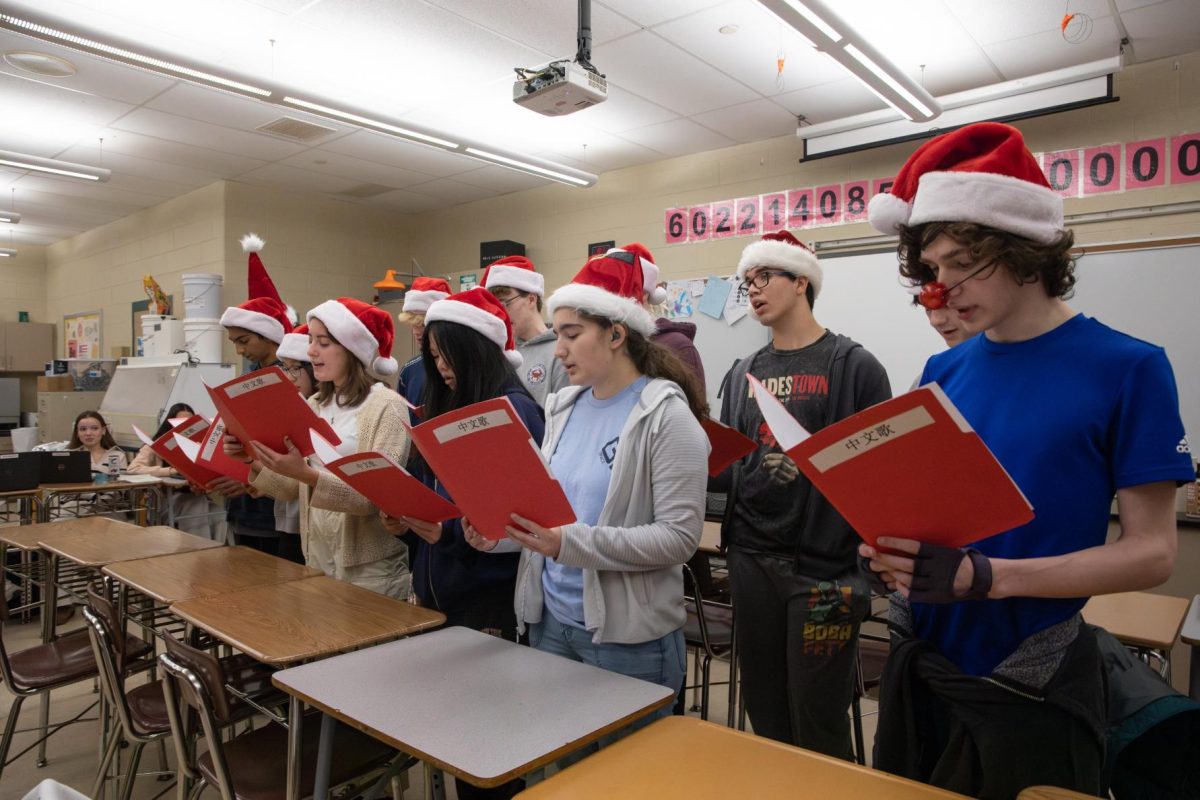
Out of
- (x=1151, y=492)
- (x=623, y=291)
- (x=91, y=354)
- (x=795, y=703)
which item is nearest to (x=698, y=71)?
(x=623, y=291)

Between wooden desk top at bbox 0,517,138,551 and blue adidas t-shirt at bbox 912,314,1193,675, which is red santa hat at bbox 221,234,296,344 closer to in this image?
wooden desk top at bbox 0,517,138,551

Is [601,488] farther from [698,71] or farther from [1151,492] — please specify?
[698,71]

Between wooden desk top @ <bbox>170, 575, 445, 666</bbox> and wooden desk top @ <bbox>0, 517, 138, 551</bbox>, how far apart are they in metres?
1.32

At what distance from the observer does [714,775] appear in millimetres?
987

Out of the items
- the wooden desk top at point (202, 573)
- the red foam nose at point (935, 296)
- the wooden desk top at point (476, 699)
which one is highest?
the red foam nose at point (935, 296)

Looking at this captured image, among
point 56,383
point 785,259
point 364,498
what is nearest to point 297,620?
point 364,498

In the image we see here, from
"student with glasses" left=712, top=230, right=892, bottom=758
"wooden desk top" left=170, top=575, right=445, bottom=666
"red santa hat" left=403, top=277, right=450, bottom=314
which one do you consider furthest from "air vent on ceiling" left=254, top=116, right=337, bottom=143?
"student with glasses" left=712, top=230, right=892, bottom=758

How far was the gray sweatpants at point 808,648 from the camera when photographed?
171 centimetres

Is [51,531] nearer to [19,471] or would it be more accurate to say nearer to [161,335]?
[19,471]

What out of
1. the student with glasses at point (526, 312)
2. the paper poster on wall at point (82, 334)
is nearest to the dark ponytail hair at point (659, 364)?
the student with glasses at point (526, 312)

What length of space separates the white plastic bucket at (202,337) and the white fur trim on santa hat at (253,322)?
3.62 meters

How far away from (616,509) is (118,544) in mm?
2172

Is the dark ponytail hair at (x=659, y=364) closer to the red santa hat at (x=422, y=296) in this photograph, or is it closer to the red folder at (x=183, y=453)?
the red folder at (x=183, y=453)

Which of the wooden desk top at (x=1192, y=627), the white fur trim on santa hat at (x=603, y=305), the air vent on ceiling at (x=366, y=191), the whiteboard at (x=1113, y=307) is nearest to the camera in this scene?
the white fur trim on santa hat at (x=603, y=305)
